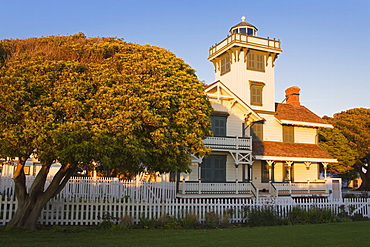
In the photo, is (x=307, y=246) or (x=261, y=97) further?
(x=261, y=97)

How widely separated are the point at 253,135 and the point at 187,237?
52.4 ft

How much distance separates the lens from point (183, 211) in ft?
52.6

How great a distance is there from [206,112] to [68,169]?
5.95m

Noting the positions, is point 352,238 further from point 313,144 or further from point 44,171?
point 313,144

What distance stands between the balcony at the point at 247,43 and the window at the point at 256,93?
120 inches

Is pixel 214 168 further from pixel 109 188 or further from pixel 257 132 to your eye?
pixel 109 188

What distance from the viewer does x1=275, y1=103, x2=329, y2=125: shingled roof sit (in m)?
28.1

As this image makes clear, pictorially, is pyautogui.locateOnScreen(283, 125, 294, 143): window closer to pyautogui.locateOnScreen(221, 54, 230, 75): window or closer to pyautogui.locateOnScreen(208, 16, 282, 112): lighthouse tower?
pyautogui.locateOnScreen(208, 16, 282, 112): lighthouse tower

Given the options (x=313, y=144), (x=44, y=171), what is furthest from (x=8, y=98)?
(x=313, y=144)

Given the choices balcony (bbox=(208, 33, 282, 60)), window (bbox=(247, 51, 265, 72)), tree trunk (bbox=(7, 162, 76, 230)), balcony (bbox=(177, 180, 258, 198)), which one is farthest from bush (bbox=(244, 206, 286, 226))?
balcony (bbox=(208, 33, 282, 60))

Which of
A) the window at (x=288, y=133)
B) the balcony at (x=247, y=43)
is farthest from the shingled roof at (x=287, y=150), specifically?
the balcony at (x=247, y=43)

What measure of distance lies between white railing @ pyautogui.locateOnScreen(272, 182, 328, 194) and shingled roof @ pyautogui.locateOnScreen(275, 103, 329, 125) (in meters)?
5.01

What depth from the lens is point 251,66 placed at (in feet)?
94.2

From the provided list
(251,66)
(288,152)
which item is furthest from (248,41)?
(288,152)
